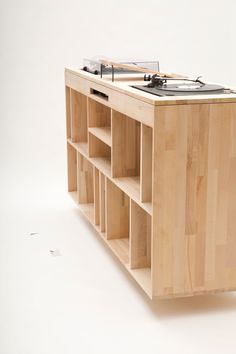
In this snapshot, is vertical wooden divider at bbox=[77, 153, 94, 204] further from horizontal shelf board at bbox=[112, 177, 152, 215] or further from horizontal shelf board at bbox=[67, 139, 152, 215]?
horizontal shelf board at bbox=[112, 177, 152, 215]

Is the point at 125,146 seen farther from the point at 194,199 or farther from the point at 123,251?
the point at 194,199

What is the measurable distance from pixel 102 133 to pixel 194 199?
1.07 metres

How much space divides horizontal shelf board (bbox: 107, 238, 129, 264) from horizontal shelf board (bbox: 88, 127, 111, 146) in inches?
20.7

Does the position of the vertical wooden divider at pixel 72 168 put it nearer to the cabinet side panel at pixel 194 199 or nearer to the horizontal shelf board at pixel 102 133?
the horizontal shelf board at pixel 102 133

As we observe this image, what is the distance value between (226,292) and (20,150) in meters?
3.01

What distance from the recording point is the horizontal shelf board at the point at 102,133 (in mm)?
3616

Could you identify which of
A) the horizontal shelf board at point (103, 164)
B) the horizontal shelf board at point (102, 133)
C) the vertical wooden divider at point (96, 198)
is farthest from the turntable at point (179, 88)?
the vertical wooden divider at point (96, 198)

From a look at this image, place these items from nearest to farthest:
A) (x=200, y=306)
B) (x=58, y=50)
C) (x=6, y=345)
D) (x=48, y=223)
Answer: (x=6, y=345) < (x=200, y=306) < (x=48, y=223) < (x=58, y=50)

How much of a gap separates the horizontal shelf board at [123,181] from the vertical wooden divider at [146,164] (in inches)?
2.0

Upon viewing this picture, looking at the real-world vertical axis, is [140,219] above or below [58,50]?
below

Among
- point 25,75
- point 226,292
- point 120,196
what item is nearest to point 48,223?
point 120,196

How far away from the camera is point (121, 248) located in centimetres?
353

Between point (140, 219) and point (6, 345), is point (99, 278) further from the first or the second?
point (6, 345)

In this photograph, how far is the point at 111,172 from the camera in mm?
3523
